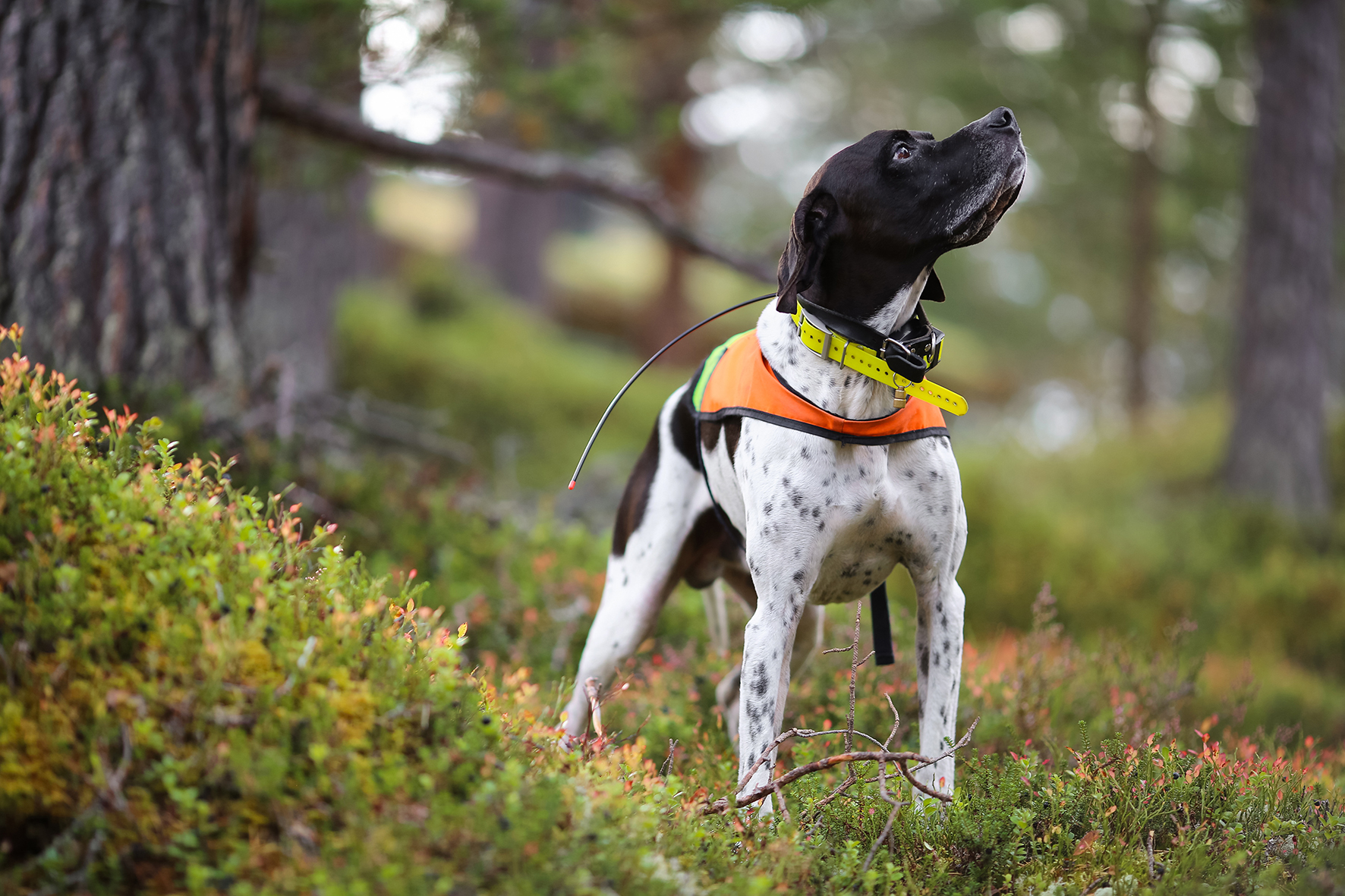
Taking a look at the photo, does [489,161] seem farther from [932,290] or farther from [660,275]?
[660,275]

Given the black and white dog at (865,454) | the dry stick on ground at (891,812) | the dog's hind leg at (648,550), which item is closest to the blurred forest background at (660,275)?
the dog's hind leg at (648,550)

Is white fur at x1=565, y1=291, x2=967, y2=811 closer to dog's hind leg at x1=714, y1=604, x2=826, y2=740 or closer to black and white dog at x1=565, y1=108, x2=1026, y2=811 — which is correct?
black and white dog at x1=565, y1=108, x2=1026, y2=811

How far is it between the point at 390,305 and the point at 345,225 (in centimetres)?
461

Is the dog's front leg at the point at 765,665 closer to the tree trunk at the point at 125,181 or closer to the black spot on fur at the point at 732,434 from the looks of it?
the black spot on fur at the point at 732,434

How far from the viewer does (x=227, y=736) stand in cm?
190

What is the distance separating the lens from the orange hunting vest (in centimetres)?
269

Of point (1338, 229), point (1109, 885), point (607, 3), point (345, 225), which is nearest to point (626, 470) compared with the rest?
point (607, 3)

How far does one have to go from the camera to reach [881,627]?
3.14m


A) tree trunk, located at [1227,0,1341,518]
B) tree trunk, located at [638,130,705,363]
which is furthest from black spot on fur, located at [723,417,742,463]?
tree trunk, located at [638,130,705,363]

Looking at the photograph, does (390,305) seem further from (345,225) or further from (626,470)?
(626,470)

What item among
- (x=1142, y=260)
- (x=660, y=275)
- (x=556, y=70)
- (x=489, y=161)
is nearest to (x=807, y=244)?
(x=489, y=161)

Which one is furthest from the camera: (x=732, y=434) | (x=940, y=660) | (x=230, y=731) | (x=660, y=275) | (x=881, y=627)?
(x=660, y=275)

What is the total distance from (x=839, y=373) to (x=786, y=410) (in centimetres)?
19

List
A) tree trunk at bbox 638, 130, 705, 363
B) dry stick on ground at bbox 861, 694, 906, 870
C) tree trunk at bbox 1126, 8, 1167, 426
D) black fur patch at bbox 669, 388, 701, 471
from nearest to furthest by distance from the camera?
dry stick on ground at bbox 861, 694, 906, 870
black fur patch at bbox 669, 388, 701, 471
tree trunk at bbox 1126, 8, 1167, 426
tree trunk at bbox 638, 130, 705, 363
